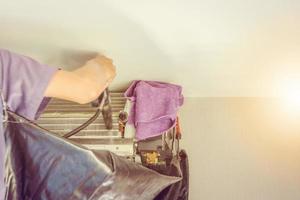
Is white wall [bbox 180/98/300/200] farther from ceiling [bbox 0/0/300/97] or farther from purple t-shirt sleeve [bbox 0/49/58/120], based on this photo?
purple t-shirt sleeve [bbox 0/49/58/120]

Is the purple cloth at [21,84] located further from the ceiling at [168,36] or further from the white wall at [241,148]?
the white wall at [241,148]

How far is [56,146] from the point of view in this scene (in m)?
0.96

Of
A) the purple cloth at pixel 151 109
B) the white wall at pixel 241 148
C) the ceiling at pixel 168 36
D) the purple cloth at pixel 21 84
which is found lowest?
the white wall at pixel 241 148

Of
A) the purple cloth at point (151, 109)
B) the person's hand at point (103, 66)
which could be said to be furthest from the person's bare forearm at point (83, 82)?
the purple cloth at point (151, 109)

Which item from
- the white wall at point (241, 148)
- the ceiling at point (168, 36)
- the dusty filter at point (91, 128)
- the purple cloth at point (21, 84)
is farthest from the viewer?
the white wall at point (241, 148)

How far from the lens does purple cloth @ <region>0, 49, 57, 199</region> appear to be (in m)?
0.91

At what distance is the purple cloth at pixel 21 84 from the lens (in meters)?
0.91

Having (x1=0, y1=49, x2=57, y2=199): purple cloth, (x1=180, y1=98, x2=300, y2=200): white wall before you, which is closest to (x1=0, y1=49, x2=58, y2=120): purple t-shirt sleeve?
(x1=0, y1=49, x2=57, y2=199): purple cloth

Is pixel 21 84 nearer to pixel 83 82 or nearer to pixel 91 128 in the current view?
pixel 83 82

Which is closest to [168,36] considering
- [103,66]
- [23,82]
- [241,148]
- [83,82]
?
[103,66]

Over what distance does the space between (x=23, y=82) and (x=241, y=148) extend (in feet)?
3.44

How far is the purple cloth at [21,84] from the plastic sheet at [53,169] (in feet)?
0.10

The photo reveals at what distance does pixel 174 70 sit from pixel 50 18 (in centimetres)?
53

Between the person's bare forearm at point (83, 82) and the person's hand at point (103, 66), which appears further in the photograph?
the person's hand at point (103, 66)
